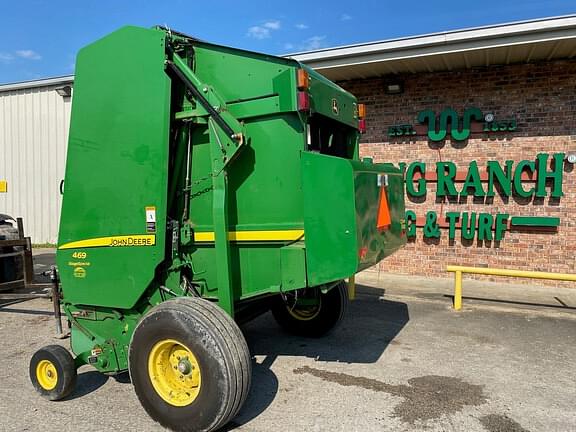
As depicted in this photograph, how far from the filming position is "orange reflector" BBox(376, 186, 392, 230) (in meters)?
3.66

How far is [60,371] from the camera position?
11.8ft

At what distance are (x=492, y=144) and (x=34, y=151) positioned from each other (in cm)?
1178

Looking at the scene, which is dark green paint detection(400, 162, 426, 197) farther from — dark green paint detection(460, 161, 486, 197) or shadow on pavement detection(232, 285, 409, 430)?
shadow on pavement detection(232, 285, 409, 430)

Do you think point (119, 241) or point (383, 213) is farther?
point (383, 213)

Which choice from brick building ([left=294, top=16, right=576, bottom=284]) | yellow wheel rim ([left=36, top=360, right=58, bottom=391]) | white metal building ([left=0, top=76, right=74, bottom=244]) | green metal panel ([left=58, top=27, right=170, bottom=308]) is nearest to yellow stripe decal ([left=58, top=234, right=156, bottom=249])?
green metal panel ([left=58, top=27, right=170, bottom=308])

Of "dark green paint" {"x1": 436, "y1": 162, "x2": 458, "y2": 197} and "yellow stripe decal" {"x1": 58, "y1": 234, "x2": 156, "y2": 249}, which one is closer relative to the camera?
"yellow stripe decal" {"x1": 58, "y1": 234, "x2": 156, "y2": 249}

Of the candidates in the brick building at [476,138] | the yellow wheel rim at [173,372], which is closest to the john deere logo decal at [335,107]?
the yellow wheel rim at [173,372]

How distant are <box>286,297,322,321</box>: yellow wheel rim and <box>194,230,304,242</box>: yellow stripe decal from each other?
1978 mm

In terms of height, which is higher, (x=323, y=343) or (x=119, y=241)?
(x=119, y=241)

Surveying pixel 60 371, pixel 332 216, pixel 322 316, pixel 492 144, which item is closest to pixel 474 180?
pixel 492 144

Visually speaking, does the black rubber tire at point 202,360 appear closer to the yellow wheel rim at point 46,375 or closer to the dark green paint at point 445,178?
the yellow wheel rim at point 46,375

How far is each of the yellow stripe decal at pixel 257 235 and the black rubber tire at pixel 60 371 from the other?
1413 mm

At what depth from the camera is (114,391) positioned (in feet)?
12.7

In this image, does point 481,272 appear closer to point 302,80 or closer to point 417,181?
point 417,181
